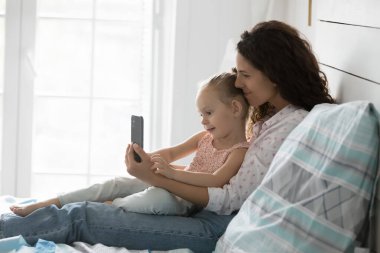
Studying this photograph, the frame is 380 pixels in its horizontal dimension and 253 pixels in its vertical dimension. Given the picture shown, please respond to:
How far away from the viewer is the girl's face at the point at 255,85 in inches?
91.9

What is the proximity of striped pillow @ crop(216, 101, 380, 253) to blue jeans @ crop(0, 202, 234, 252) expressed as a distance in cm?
32

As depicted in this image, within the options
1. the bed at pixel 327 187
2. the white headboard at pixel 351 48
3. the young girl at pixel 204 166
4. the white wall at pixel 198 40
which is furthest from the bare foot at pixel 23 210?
the white wall at pixel 198 40

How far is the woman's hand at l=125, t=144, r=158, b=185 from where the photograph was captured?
91.4 inches

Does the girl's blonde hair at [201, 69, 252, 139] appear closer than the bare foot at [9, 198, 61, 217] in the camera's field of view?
No

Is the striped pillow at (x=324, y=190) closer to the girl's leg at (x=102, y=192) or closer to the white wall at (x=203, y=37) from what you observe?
the girl's leg at (x=102, y=192)

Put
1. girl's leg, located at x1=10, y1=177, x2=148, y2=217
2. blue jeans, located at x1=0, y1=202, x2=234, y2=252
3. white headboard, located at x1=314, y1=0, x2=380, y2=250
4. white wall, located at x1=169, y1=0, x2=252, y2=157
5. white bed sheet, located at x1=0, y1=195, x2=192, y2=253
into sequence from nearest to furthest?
1. white headboard, located at x1=314, y1=0, x2=380, y2=250
2. white bed sheet, located at x1=0, y1=195, x2=192, y2=253
3. blue jeans, located at x1=0, y1=202, x2=234, y2=252
4. girl's leg, located at x1=10, y1=177, x2=148, y2=217
5. white wall, located at x1=169, y1=0, x2=252, y2=157

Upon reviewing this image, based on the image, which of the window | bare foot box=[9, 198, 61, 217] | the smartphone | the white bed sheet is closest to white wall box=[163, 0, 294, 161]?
the window

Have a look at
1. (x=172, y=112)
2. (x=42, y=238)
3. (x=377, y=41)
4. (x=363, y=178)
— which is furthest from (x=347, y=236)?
(x=172, y=112)

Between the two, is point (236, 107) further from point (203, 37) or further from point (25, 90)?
point (25, 90)

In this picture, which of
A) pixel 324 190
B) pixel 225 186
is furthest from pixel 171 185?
pixel 324 190

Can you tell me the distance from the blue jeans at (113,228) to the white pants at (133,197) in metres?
0.04

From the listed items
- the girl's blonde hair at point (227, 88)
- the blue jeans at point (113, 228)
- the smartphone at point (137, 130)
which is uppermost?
the girl's blonde hair at point (227, 88)

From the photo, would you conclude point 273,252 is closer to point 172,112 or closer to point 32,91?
point 172,112

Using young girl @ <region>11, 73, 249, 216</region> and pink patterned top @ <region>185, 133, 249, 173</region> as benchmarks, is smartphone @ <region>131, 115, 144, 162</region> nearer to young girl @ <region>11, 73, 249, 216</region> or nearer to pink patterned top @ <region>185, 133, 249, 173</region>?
young girl @ <region>11, 73, 249, 216</region>
